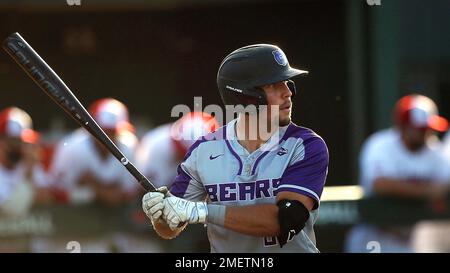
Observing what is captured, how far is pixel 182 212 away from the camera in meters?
3.63

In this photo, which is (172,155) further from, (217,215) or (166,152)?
(217,215)

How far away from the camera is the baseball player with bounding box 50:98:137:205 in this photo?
6.84 meters

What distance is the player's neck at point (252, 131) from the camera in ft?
12.6

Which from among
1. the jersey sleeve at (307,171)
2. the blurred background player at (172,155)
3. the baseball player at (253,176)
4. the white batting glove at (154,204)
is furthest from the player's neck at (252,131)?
the blurred background player at (172,155)

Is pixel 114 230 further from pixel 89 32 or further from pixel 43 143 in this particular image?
pixel 89 32

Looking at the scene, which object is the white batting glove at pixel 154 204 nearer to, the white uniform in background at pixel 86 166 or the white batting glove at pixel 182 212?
the white batting glove at pixel 182 212

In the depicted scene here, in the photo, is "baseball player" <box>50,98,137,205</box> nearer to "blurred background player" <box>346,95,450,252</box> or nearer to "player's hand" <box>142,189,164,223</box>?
"blurred background player" <box>346,95,450,252</box>

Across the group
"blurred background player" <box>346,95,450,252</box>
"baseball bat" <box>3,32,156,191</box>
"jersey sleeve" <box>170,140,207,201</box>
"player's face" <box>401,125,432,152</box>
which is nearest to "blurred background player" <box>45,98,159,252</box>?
"blurred background player" <box>346,95,450,252</box>

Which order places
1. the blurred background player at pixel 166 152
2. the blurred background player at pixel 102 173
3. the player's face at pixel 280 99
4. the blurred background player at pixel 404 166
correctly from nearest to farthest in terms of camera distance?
the player's face at pixel 280 99 < the blurred background player at pixel 404 166 < the blurred background player at pixel 102 173 < the blurred background player at pixel 166 152

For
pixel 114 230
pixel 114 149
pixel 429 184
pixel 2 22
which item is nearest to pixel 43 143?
pixel 2 22

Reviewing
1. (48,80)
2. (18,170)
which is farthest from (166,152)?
(48,80)

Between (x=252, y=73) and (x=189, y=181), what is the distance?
1.57ft

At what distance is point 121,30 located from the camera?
9.25 m

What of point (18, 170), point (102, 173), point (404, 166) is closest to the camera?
point (404, 166)
